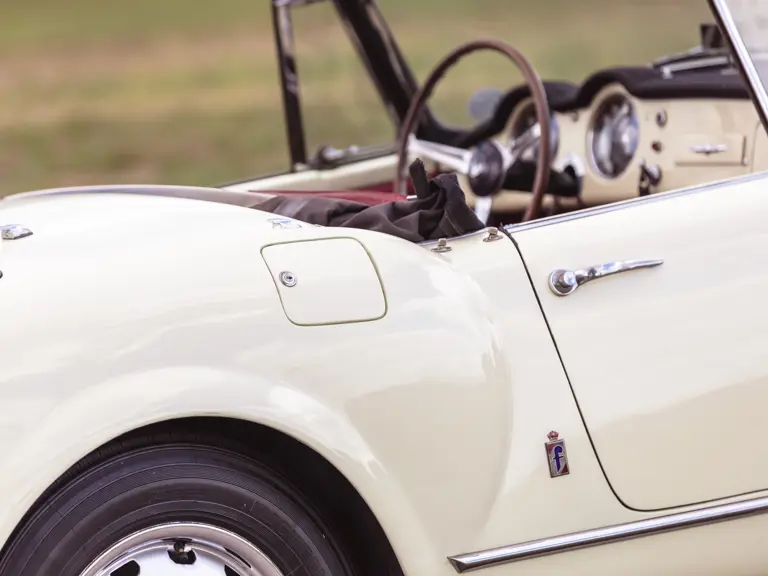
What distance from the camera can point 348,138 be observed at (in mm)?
4379

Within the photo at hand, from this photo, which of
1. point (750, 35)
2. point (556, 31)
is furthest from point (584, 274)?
point (556, 31)

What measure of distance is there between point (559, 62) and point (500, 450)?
41.0 feet

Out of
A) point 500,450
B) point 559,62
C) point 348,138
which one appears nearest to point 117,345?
point 500,450

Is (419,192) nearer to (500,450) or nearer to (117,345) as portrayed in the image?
(500,450)

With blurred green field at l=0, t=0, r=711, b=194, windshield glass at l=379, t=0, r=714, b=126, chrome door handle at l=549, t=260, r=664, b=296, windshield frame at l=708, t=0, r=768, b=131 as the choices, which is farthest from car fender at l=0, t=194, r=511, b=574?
windshield glass at l=379, t=0, r=714, b=126

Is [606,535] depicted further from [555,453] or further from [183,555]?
[183,555]

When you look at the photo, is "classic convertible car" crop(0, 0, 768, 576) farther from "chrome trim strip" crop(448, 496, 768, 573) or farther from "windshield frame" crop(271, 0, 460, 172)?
"windshield frame" crop(271, 0, 460, 172)

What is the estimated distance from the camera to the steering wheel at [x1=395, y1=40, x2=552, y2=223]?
3395mm

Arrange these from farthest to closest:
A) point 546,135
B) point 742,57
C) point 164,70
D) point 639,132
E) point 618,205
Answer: point 164,70
point 639,132
point 546,135
point 742,57
point 618,205

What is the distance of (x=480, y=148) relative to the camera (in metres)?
3.84

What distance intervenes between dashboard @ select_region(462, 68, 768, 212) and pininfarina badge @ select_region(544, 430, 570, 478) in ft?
3.49

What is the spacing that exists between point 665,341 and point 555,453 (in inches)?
12.9

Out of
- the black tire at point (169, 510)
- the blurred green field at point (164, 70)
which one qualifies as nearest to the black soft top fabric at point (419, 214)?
the black tire at point (169, 510)

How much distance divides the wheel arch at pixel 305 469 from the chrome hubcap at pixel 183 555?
0.15 meters
